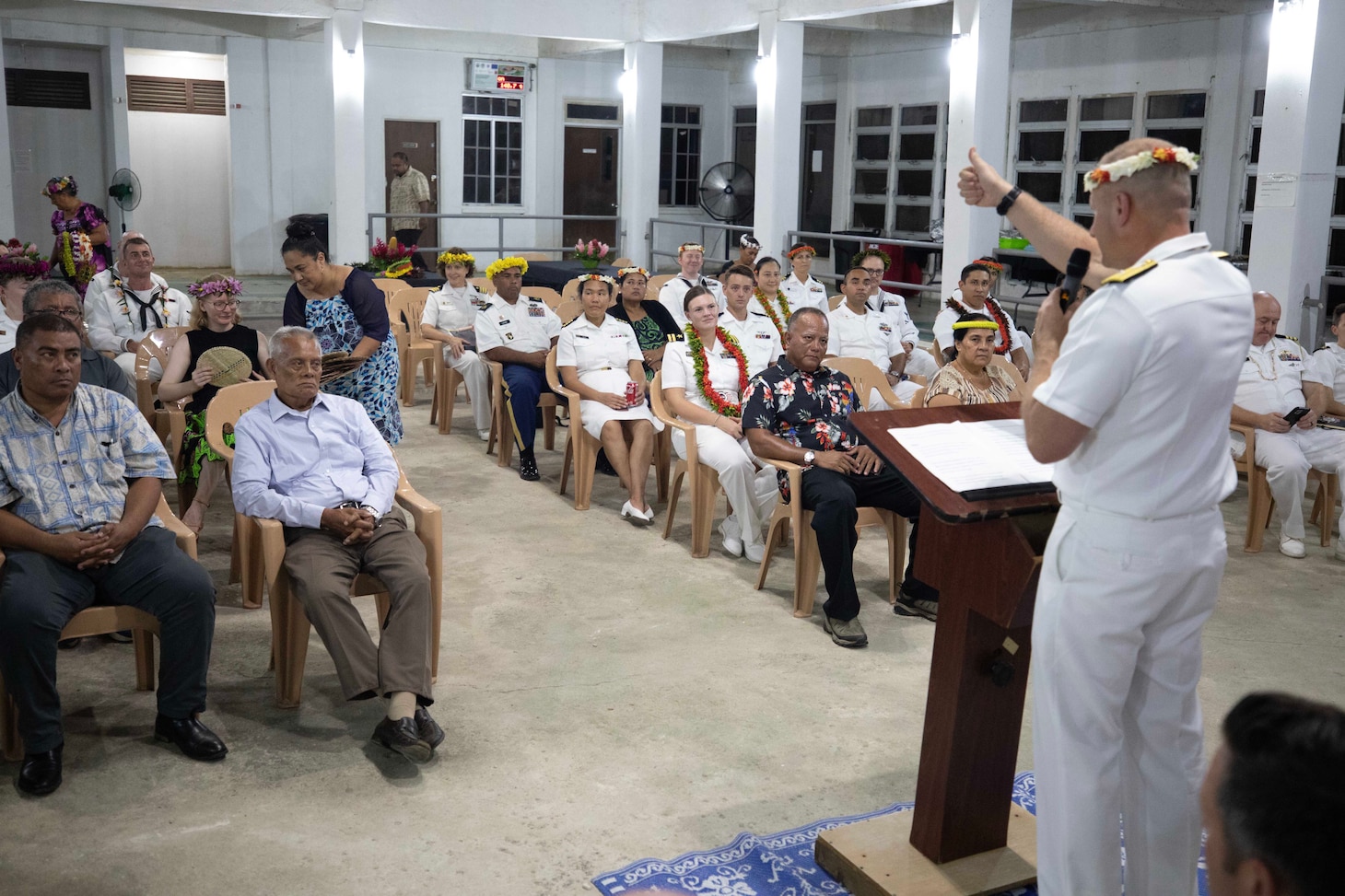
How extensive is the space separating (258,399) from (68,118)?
10.5m

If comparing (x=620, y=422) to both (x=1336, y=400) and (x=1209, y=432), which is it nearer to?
(x=1336, y=400)

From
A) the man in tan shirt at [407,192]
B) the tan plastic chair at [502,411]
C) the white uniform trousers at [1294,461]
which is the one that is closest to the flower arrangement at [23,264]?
the tan plastic chair at [502,411]

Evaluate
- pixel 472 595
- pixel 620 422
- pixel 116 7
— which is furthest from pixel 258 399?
pixel 116 7

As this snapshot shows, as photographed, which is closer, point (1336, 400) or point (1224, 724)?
point (1224, 724)

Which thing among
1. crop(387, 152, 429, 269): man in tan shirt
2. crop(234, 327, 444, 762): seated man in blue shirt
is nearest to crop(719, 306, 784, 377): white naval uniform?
crop(234, 327, 444, 762): seated man in blue shirt

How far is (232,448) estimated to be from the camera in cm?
451

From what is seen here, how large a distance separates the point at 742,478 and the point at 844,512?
817mm

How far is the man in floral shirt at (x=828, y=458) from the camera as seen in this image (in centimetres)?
424

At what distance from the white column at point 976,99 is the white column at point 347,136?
5559mm

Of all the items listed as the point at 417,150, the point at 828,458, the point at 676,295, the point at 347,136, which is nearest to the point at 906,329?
the point at 676,295

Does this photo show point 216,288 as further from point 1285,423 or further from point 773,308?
point 1285,423

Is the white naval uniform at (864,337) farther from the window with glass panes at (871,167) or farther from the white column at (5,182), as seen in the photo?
the window with glass panes at (871,167)

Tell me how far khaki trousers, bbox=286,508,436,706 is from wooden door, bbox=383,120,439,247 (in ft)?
37.5

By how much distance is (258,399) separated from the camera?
4668 millimetres
